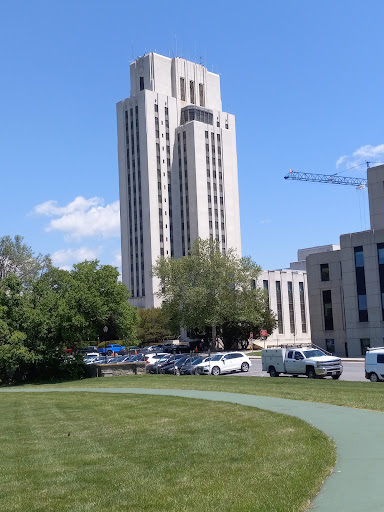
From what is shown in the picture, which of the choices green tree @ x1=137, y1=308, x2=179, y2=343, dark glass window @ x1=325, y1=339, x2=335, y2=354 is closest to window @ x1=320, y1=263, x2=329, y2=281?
dark glass window @ x1=325, y1=339, x2=335, y2=354

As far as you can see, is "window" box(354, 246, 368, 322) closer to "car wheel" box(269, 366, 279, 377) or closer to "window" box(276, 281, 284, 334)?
"car wheel" box(269, 366, 279, 377)

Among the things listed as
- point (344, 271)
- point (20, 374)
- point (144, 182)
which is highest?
point (144, 182)

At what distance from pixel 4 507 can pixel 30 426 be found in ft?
34.2

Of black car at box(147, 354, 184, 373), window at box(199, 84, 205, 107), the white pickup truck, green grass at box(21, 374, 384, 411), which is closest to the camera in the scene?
green grass at box(21, 374, 384, 411)

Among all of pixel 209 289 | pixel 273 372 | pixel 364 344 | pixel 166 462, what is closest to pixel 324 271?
pixel 364 344

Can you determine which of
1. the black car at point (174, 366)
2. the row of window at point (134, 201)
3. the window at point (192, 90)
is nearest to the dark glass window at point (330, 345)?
the black car at point (174, 366)

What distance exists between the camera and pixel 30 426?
18797 mm

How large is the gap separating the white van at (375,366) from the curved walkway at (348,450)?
10482 mm

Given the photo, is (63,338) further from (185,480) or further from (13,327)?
(185,480)

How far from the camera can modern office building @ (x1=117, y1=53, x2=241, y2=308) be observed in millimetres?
127000

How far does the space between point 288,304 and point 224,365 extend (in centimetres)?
6212

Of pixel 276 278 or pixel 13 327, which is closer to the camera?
pixel 13 327

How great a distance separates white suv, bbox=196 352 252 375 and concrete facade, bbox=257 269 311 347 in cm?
5372

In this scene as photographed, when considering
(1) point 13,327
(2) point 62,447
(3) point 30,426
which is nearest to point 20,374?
(1) point 13,327
